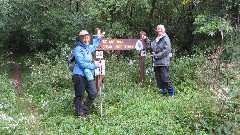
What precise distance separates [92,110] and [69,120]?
932mm

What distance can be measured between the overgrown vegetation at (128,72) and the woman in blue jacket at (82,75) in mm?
319

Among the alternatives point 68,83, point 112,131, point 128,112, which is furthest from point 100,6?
point 112,131

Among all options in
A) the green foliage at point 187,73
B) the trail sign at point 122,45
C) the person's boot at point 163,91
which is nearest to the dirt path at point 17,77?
the trail sign at point 122,45

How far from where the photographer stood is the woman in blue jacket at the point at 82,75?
25.4 ft

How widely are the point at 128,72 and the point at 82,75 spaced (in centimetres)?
349

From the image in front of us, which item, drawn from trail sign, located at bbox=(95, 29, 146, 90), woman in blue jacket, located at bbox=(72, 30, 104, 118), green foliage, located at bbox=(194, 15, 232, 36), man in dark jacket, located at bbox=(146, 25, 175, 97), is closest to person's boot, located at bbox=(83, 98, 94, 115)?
woman in blue jacket, located at bbox=(72, 30, 104, 118)

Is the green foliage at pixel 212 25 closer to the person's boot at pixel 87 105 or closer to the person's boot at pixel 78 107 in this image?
the person's boot at pixel 87 105

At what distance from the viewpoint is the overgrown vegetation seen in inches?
283

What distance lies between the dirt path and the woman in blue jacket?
12.9ft

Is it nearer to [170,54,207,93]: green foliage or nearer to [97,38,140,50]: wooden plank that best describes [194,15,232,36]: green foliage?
[170,54,207,93]: green foliage

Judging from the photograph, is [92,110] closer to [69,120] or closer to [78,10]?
[69,120]

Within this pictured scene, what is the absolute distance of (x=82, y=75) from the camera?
25.6 feet

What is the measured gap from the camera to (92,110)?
8414 mm

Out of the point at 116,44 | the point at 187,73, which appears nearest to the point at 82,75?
the point at 116,44
